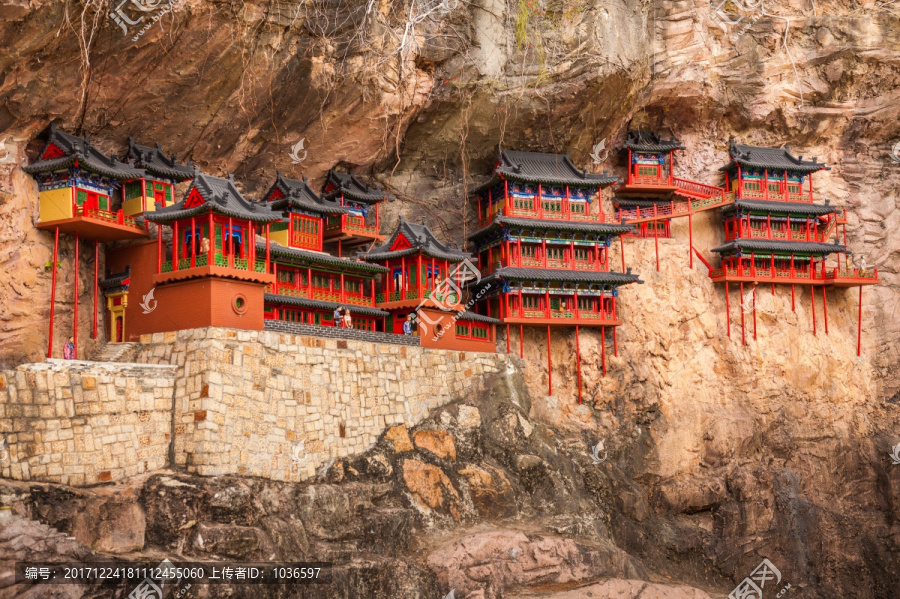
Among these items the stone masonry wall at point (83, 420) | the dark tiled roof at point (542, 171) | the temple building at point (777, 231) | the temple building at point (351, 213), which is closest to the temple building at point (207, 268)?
the stone masonry wall at point (83, 420)

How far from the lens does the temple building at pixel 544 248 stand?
131 ft

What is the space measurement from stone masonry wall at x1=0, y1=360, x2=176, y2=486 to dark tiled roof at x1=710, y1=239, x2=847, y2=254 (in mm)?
28218

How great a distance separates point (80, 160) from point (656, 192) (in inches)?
1083

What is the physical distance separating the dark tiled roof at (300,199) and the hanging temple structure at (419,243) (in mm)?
71

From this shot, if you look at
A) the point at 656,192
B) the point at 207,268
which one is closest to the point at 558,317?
the point at 656,192

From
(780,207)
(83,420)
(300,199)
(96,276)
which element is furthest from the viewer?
(780,207)

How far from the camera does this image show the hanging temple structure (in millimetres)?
29266

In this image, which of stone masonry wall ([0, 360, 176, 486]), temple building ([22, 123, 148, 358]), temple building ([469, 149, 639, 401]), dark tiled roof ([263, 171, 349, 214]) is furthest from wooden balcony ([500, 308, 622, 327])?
stone masonry wall ([0, 360, 176, 486])

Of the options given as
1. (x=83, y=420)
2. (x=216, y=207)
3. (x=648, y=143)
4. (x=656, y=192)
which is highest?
(x=648, y=143)

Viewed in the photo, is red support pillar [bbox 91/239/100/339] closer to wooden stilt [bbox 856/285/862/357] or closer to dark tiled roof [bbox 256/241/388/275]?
dark tiled roof [bbox 256/241/388/275]

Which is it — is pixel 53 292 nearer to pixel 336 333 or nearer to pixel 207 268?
pixel 207 268

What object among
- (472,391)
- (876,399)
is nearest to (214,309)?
(472,391)

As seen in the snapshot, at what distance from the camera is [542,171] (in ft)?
140

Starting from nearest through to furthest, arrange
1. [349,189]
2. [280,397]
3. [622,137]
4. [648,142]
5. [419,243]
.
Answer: [280,397]
[419,243]
[349,189]
[648,142]
[622,137]
